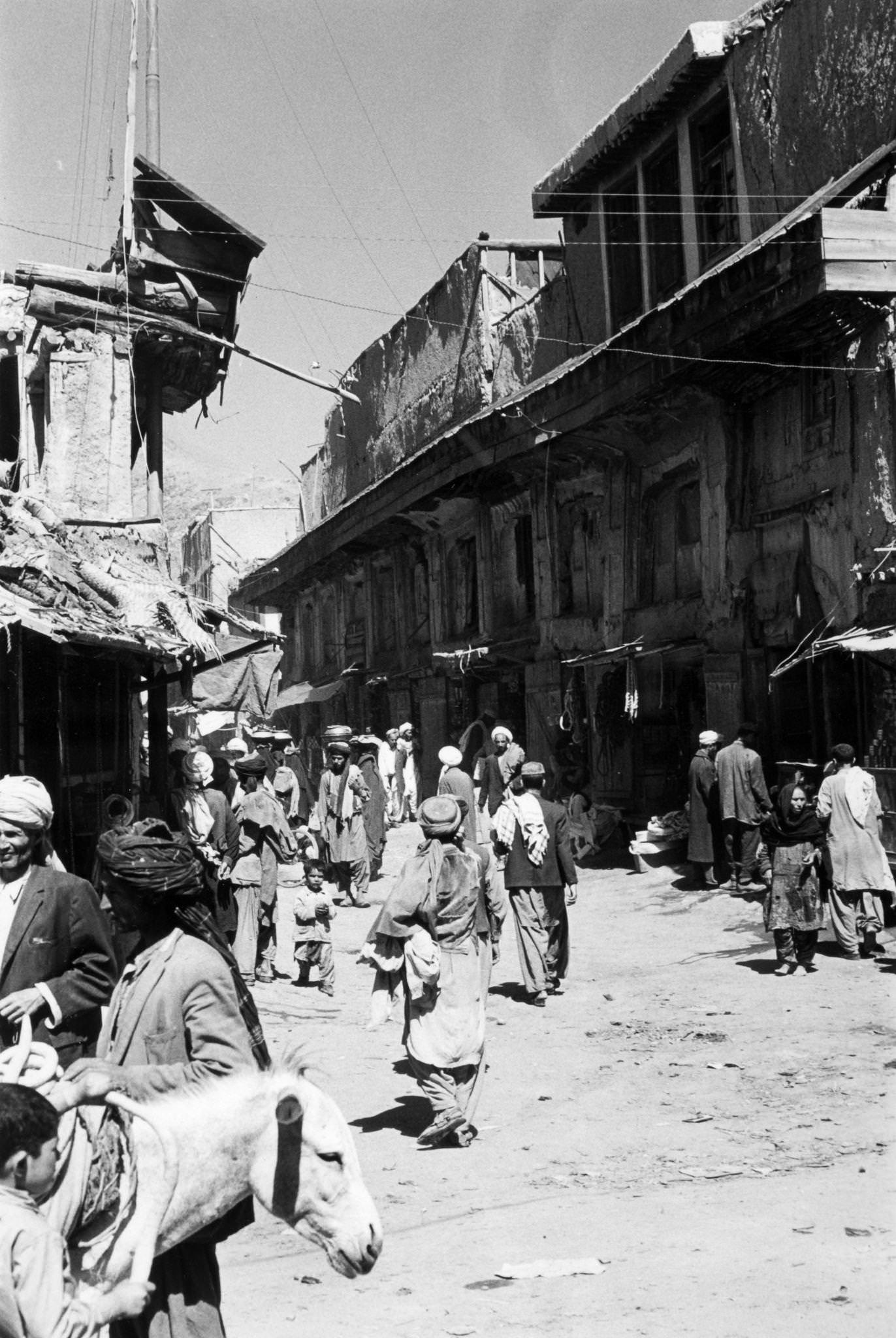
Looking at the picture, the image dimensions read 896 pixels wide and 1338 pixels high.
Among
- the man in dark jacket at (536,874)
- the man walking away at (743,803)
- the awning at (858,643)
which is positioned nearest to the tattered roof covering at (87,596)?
the man in dark jacket at (536,874)

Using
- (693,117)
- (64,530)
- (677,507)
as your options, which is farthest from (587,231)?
(64,530)

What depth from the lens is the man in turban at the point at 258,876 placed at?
34.6ft

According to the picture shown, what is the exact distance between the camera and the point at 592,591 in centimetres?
2012

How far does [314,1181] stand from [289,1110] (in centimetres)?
16

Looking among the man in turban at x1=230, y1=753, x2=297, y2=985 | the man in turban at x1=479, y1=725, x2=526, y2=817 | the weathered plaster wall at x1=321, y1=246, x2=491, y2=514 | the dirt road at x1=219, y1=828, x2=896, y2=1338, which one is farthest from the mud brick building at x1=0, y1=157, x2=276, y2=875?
the weathered plaster wall at x1=321, y1=246, x2=491, y2=514

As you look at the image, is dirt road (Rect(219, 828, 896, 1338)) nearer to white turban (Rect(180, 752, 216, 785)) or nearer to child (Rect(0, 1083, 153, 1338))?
child (Rect(0, 1083, 153, 1338))

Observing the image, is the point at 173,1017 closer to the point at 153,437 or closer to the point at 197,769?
the point at 197,769

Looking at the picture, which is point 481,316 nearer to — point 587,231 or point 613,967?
point 587,231

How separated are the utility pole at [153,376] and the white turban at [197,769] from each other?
16.3 feet

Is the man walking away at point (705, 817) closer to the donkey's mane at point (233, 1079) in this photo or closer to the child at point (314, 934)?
the child at point (314, 934)

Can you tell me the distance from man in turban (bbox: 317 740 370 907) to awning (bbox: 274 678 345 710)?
48.7 feet

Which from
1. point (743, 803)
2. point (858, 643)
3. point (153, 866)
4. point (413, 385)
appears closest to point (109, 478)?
point (743, 803)

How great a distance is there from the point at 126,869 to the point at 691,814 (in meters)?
12.2

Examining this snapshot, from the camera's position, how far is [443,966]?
6.82 m
